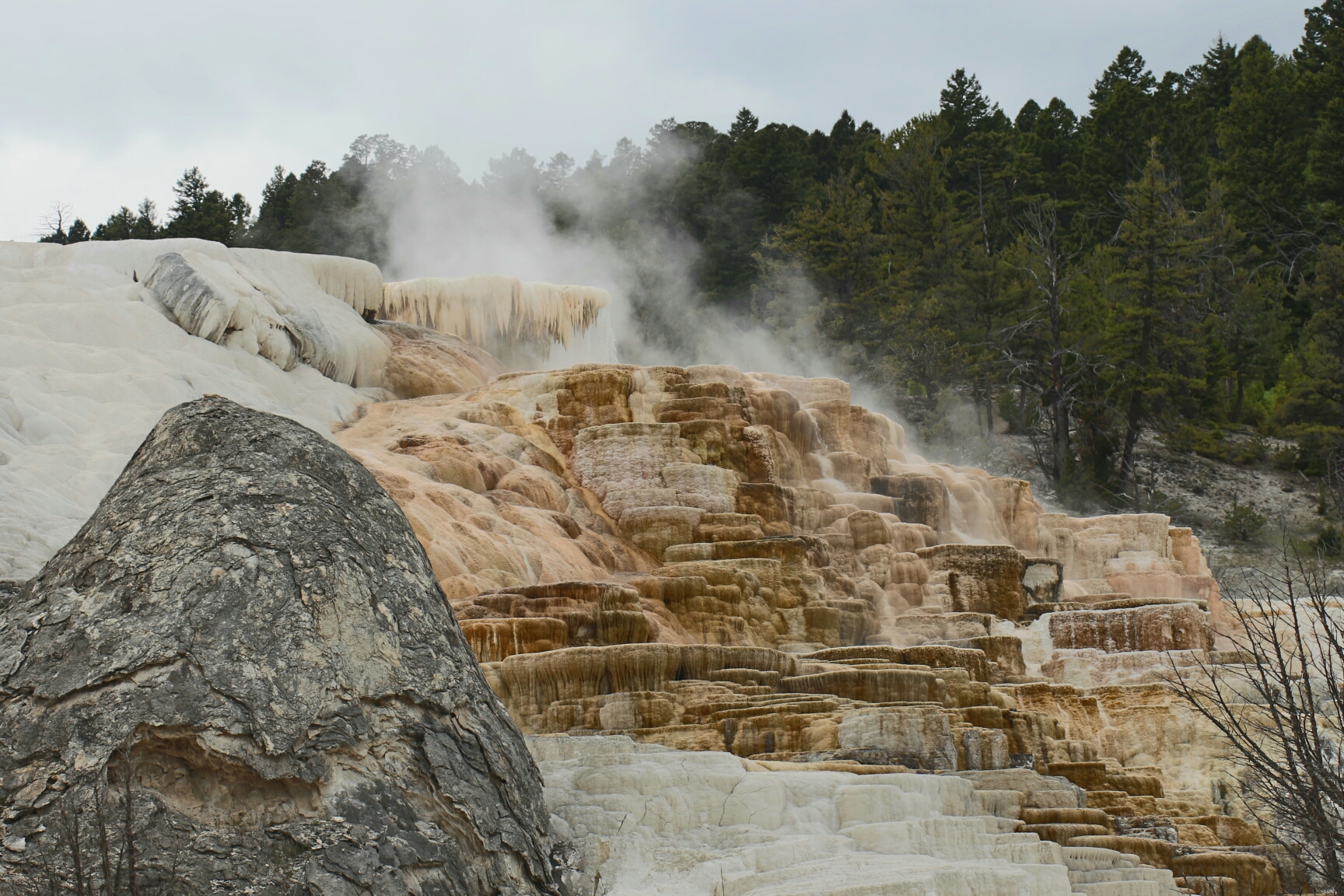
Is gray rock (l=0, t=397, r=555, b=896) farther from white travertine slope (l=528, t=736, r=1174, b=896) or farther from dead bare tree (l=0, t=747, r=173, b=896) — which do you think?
white travertine slope (l=528, t=736, r=1174, b=896)

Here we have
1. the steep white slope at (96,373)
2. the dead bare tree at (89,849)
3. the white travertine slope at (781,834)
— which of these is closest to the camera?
the dead bare tree at (89,849)

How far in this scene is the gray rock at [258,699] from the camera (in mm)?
5262

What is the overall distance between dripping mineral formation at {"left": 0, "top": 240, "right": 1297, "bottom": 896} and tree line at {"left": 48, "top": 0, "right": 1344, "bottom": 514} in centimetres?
855

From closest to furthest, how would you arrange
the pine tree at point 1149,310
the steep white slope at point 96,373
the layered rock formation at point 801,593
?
the layered rock formation at point 801,593, the steep white slope at point 96,373, the pine tree at point 1149,310

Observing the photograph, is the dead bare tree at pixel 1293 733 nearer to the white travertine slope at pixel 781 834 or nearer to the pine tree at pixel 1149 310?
the white travertine slope at pixel 781 834

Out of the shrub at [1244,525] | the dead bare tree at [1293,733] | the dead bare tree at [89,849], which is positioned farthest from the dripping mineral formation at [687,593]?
the shrub at [1244,525]

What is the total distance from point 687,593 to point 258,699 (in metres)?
11.1

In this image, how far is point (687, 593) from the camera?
1642cm

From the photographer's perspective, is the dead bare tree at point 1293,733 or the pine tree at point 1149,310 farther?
the pine tree at point 1149,310

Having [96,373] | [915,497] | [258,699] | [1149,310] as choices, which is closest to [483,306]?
[915,497]

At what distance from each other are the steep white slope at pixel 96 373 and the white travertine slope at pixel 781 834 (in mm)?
6169

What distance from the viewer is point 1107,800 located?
11.3m

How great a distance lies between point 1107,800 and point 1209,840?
80cm

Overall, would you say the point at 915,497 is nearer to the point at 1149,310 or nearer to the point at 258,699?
the point at 1149,310
